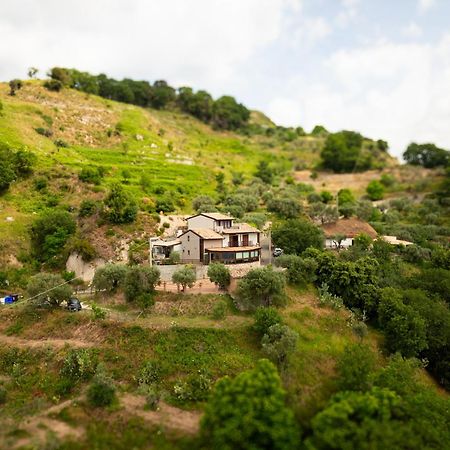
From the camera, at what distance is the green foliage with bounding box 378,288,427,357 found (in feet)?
116

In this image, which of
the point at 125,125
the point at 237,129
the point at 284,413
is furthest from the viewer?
the point at 237,129

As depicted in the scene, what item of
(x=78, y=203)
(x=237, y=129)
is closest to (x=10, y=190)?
(x=78, y=203)

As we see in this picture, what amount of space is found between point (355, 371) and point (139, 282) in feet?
66.0

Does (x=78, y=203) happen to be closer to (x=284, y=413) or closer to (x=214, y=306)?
(x=214, y=306)

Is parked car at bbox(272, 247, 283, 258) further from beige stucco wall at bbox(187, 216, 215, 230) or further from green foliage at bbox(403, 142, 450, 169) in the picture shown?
green foliage at bbox(403, 142, 450, 169)

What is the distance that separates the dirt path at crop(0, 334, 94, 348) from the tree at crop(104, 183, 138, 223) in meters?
19.7

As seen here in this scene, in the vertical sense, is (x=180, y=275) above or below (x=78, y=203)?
below

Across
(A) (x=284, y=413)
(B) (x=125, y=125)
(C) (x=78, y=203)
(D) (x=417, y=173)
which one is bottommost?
(A) (x=284, y=413)

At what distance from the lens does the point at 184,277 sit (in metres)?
37.0

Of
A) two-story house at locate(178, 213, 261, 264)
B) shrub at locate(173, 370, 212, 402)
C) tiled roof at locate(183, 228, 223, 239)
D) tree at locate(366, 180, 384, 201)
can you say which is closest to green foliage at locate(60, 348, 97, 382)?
shrub at locate(173, 370, 212, 402)

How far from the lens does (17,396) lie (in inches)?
1158

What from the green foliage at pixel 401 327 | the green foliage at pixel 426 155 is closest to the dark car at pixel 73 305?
the green foliage at pixel 401 327

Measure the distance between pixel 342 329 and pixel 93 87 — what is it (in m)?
89.2

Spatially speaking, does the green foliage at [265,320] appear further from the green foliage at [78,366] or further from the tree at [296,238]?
the tree at [296,238]
